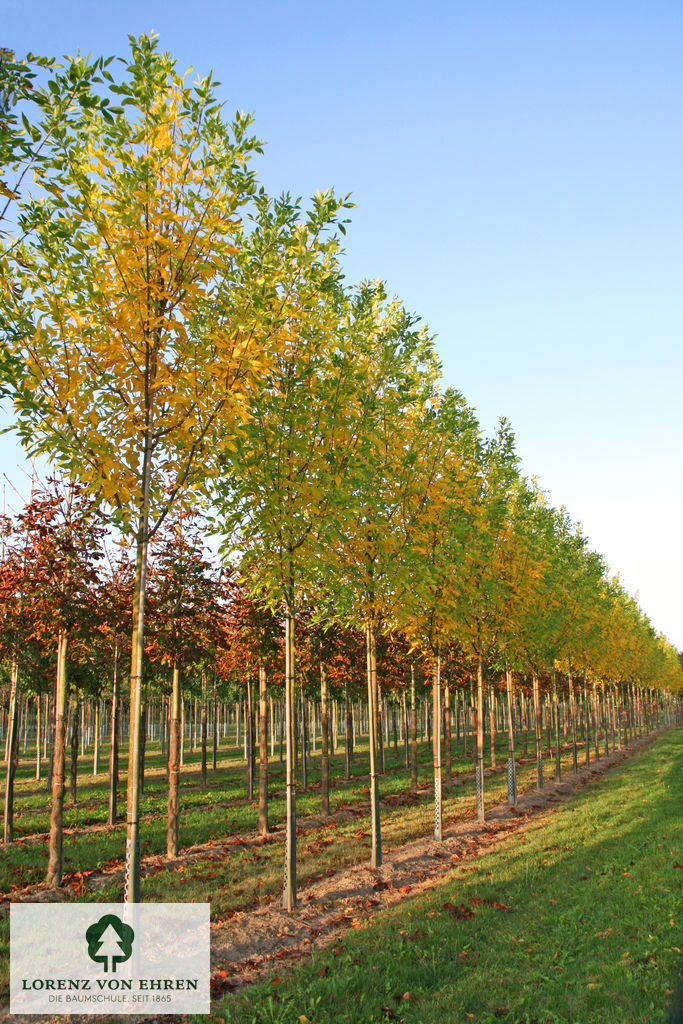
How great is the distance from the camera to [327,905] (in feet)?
33.1

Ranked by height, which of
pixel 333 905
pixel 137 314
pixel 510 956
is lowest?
pixel 333 905

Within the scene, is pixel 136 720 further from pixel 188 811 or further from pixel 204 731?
pixel 204 731

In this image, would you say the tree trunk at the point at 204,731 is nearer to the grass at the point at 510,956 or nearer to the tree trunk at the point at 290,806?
the grass at the point at 510,956

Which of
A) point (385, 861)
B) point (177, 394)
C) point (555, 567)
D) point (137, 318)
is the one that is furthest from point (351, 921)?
point (555, 567)

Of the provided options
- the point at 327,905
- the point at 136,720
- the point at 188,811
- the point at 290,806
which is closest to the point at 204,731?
the point at 188,811

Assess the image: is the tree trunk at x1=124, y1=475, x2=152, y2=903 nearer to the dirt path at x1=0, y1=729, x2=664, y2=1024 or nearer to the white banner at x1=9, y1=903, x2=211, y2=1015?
the white banner at x1=9, y1=903, x2=211, y2=1015

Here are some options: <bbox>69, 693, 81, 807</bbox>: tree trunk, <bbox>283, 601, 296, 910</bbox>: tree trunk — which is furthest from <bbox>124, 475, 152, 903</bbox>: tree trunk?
<bbox>69, 693, 81, 807</bbox>: tree trunk

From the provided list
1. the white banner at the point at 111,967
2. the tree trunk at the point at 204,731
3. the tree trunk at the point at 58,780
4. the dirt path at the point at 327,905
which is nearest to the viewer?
the white banner at the point at 111,967

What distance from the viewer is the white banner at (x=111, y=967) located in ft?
21.6

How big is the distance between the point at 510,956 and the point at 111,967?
14.1 ft

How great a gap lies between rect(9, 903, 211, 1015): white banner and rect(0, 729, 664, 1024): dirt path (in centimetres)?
18

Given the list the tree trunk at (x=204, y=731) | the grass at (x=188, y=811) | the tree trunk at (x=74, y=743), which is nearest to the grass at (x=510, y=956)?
the grass at (x=188, y=811)

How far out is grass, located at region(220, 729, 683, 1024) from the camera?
6301 mm

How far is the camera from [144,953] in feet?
26.9
